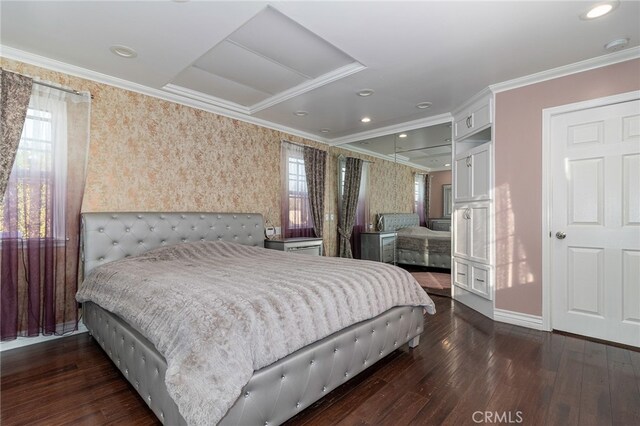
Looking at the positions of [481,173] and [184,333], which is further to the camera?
[481,173]

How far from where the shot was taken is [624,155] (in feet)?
8.61

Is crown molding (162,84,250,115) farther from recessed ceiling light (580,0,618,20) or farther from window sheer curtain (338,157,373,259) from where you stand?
recessed ceiling light (580,0,618,20)

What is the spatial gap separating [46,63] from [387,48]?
3.03m

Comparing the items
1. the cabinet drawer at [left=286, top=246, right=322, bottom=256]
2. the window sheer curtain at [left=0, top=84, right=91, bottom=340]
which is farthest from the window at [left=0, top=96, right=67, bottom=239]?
the cabinet drawer at [left=286, top=246, right=322, bottom=256]

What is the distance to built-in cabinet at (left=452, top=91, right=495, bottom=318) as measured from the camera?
3395 mm

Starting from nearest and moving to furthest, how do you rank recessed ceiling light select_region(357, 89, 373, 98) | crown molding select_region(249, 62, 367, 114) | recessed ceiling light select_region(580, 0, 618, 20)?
recessed ceiling light select_region(580, 0, 618, 20)
crown molding select_region(249, 62, 367, 114)
recessed ceiling light select_region(357, 89, 373, 98)

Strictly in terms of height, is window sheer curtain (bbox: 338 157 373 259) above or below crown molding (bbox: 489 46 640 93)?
below

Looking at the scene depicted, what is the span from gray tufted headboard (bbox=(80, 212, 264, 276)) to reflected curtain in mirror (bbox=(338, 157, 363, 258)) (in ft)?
6.57

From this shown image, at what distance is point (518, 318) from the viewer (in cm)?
314

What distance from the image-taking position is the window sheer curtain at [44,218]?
247cm

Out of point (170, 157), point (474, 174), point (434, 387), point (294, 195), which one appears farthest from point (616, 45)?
point (170, 157)

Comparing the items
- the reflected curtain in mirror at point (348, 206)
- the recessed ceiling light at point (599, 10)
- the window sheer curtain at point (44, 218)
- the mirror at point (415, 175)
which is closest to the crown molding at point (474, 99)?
the mirror at point (415, 175)

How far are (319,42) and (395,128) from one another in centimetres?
247

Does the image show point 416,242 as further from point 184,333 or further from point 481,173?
point 184,333
